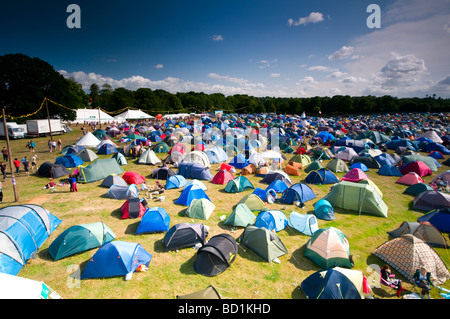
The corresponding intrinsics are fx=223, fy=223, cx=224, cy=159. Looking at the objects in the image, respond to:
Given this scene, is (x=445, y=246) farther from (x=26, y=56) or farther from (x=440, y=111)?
(x=440, y=111)

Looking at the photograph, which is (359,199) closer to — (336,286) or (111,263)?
(336,286)

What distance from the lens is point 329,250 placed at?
892cm

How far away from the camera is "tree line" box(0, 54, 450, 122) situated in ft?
125

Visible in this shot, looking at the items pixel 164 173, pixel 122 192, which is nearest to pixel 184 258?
pixel 122 192

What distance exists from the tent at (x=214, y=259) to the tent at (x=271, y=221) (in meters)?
2.72

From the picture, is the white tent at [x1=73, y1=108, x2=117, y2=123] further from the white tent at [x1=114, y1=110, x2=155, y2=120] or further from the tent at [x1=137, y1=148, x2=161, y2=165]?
the tent at [x1=137, y1=148, x2=161, y2=165]

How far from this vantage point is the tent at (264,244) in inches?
371

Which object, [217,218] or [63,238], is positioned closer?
[63,238]

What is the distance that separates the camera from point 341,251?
28.9 ft

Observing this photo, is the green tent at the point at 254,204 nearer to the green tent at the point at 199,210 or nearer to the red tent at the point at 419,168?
the green tent at the point at 199,210

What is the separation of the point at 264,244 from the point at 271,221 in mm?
1859
